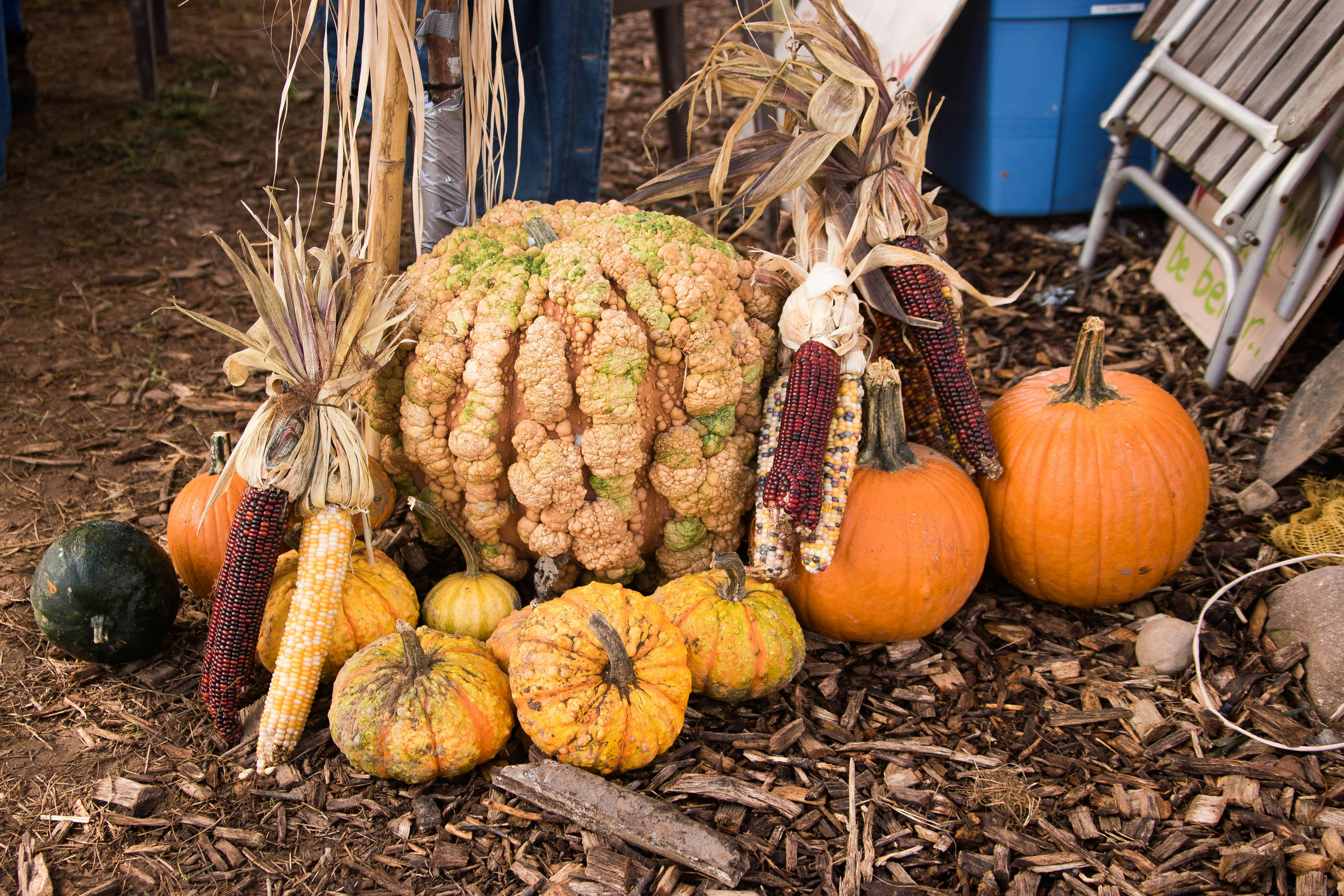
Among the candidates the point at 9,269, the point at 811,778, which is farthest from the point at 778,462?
the point at 9,269

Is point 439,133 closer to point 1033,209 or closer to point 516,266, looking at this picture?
point 516,266

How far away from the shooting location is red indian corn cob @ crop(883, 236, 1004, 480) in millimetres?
2838

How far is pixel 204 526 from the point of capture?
286 centimetres

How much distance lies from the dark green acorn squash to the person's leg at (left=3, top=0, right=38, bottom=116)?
5436 millimetres

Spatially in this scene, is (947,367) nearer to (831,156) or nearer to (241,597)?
(831,156)

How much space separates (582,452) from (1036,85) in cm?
324

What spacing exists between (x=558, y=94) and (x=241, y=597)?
2.79 metres

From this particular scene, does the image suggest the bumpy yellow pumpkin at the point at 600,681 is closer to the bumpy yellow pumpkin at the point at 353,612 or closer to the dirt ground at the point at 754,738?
the dirt ground at the point at 754,738

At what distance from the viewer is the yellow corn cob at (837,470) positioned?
104 inches

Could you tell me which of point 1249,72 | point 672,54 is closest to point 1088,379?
point 1249,72

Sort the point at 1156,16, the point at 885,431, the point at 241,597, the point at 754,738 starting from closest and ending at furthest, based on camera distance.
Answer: the point at 241,597, the point at 754,738, the point at 885,431, the point at 1156,16

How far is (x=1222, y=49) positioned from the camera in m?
3.90

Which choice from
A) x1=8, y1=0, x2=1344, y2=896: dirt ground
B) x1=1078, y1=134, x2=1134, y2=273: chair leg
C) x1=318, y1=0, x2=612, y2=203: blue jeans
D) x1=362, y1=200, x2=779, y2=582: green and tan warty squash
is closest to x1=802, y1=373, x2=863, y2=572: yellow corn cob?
x1=362, y1=200, x2=779, y2=582: green and tan warty squash

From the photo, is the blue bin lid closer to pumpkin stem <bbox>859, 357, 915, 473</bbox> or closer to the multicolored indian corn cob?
the multicolored indian corn cob
